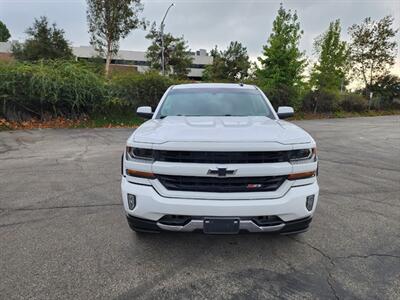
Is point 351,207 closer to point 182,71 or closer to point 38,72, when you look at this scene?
point 38,72

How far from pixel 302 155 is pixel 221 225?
0.98 meters

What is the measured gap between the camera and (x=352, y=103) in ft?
86.1

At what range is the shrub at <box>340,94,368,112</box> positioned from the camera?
25.8 meters

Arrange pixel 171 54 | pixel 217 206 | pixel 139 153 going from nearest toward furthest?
1. pixel 217 206
2. pixel 139 153
3. pixel 171 54

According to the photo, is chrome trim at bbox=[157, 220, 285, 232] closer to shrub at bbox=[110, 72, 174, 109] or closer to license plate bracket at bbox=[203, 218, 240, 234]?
license plate bracket at bbox=[203, 218, 240, 234]

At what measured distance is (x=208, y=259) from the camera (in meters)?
2.91

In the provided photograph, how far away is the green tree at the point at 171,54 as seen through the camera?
37.1m

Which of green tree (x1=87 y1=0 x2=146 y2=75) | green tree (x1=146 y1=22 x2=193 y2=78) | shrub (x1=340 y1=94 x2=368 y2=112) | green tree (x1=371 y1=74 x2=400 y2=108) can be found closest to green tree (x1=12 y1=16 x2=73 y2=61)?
green tree (x1=87 y1=0 x2=146 y2=75)

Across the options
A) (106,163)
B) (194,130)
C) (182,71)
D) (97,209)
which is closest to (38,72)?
(106,163)

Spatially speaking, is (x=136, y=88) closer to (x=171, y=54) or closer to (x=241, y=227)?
(x=241, y=227)

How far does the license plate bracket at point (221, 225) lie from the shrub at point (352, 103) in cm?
2623

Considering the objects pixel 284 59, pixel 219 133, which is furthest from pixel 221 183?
pixel 284 59

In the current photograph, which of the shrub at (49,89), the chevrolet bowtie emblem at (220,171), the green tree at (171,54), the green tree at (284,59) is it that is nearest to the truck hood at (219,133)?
the chevrolet bowtie emblem at (220,171)

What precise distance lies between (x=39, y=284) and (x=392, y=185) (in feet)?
18.9
